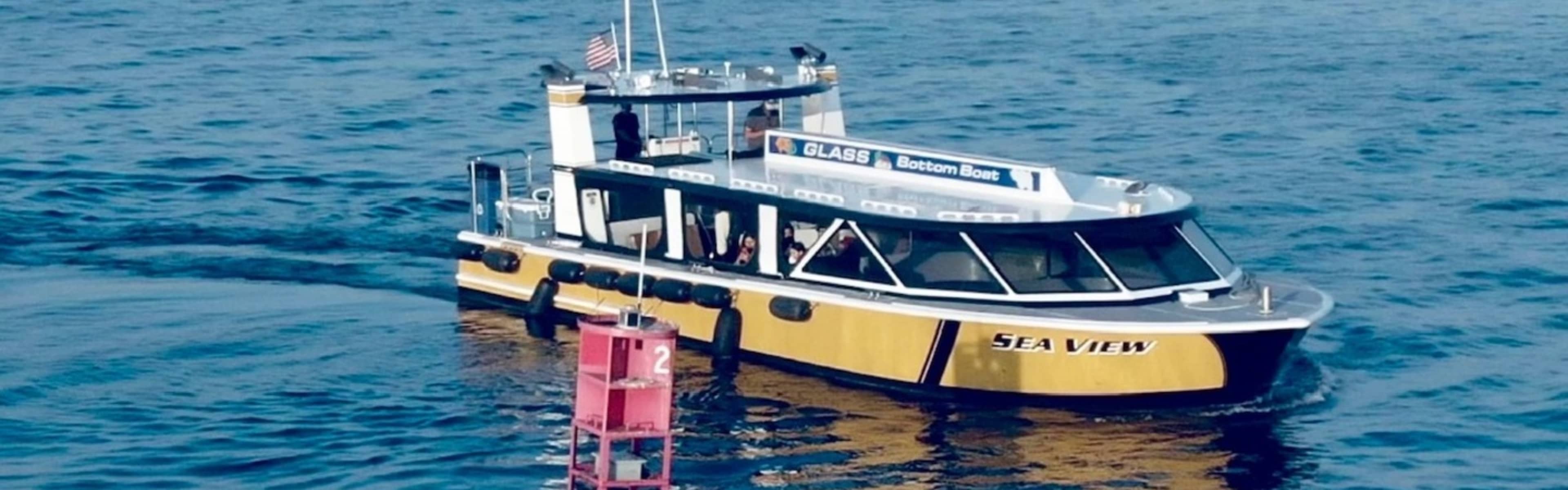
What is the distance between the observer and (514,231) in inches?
1419

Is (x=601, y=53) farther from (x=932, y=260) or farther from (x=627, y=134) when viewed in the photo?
(x=932, y=260)

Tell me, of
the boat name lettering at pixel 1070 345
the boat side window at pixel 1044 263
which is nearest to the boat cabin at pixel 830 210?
the boat side window at pixel 1044 263

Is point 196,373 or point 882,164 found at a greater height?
point 882,164

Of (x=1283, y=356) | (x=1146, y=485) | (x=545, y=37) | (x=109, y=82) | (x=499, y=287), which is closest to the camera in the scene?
(x=1146, y=485)

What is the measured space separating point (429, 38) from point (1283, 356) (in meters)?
40.0

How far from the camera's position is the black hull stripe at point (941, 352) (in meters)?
29.8

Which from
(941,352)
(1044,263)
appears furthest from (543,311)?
(1044,263)

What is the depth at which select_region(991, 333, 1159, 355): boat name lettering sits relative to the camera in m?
29.0

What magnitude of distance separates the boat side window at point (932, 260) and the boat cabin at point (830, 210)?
2 cm

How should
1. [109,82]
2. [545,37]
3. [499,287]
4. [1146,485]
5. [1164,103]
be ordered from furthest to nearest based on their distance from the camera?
[545,37]
[109,82]
[1164,103]
[499,287]
[1146,485]

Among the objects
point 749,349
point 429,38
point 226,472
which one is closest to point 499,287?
point 749,349

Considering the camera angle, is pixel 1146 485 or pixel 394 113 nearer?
pixel 1146 485

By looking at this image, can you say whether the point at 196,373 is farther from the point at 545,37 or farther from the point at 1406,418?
the point at 545,37

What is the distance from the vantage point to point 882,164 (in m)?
32.8
